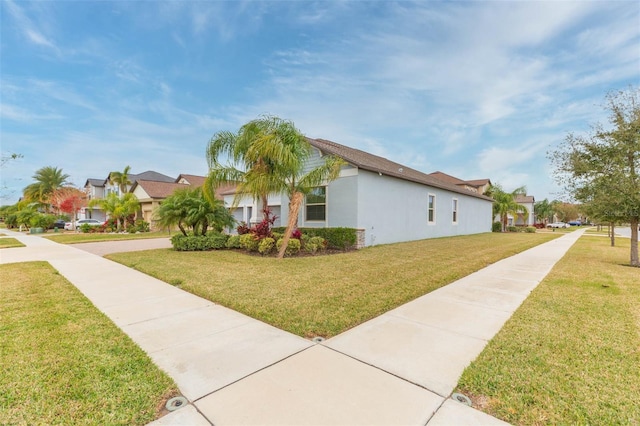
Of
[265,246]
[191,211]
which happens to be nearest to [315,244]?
[265,246]

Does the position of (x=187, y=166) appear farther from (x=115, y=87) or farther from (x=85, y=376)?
(x=85, y=376)

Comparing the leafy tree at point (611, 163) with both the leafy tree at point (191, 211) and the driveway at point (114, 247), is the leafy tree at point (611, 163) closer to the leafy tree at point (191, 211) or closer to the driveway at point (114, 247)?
the leafy tree at point (191, 211)

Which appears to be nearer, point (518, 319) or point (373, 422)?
point (373, 422)

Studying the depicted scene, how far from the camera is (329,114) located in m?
17.5

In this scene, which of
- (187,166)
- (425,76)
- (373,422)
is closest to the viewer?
(373,422)

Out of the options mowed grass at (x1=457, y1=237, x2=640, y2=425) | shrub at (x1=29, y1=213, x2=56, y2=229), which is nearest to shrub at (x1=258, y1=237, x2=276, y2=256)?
mowed grass at (x1=457, y1=237, x2=640, y2=425)

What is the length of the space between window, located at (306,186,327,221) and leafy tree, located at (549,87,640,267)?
28.9ft

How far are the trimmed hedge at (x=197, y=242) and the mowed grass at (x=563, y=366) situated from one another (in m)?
11.0

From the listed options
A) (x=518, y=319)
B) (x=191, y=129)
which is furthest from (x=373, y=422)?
(x=191, y=129)

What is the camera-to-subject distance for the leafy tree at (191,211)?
11.9 metres

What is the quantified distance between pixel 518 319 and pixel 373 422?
3.33m

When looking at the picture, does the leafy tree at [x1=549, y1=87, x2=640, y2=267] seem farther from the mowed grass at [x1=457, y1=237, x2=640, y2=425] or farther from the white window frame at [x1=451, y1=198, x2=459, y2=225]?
the white window frame at [x1=451, y1=198, x2=459, y2=225]

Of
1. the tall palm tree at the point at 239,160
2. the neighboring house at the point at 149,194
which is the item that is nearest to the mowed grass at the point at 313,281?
the tall palm tree at the point at 239,160

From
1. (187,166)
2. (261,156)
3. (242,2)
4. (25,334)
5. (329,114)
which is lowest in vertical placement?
(25,334)
